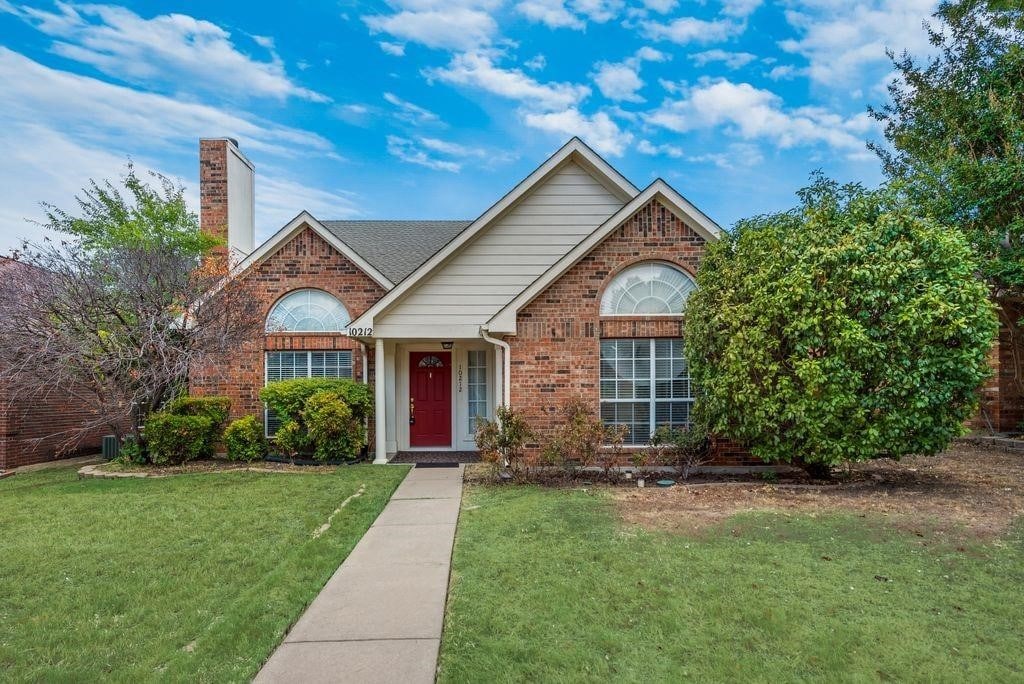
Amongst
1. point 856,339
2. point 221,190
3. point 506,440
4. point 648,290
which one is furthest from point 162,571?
point 221,190

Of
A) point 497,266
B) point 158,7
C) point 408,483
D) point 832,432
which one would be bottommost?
point 408,483

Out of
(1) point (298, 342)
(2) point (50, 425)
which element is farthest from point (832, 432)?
(2) point (50, 425)

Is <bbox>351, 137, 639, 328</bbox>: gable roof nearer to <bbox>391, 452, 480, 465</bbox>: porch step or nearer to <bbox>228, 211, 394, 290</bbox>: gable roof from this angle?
<bbox>228, 211, 394, 290</bbox>: gable roof

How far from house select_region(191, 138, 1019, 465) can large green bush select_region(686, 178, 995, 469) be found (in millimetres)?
1783

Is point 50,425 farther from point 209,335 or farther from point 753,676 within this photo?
point 753,676

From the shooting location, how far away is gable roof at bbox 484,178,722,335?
9.19 m

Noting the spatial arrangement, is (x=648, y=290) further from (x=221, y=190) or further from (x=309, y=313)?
(x=221, y=190)

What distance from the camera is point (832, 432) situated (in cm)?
734

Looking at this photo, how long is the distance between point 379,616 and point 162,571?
2.44m

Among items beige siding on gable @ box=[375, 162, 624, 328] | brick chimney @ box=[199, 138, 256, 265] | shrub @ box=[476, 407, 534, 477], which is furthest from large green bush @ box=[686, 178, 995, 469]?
brick chimney @ box=[199, 138, 256, 265]

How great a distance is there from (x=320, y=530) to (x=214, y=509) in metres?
1.99

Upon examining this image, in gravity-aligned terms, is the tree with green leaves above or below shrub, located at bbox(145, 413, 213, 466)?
above

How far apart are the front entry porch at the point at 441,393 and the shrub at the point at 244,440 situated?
9.02ft

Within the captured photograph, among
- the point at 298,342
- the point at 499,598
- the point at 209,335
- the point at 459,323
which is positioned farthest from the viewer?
the point at 298,342
